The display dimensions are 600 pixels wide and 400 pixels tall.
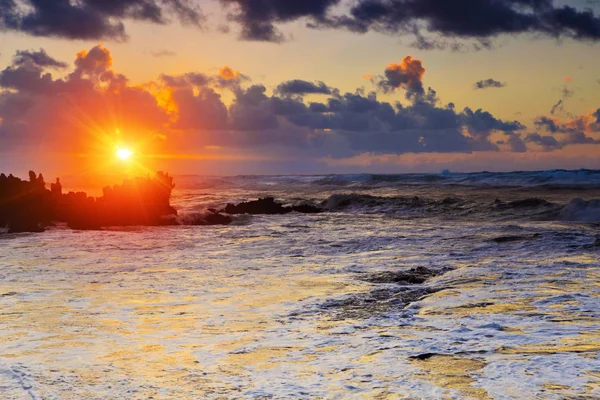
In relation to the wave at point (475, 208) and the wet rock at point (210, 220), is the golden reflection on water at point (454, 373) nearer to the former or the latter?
the wave at point (475, 208)

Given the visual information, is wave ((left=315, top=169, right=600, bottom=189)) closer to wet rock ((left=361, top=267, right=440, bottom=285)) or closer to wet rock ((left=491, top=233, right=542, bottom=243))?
wet rock ((left=491, top=233, right=542, bottom=243))

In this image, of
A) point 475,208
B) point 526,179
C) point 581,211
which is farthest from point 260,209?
point 526,179

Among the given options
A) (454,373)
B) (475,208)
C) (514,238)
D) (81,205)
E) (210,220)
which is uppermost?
(81,205)

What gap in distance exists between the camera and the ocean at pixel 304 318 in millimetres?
5102

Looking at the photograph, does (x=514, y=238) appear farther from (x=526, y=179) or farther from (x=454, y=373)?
(x=526, y=179)

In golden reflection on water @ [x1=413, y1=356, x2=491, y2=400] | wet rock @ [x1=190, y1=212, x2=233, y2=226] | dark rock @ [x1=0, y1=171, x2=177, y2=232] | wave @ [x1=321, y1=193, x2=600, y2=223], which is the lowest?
wave @ [x1=321, y1=193, x2=600, y2=223]

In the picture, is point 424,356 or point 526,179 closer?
point 424,356

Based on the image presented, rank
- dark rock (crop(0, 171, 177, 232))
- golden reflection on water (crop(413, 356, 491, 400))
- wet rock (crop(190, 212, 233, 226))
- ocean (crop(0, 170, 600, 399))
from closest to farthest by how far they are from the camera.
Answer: golden reflection on water (crop(413, 356, 491, 400)) → ocean (crop(0, 170, 600, 399)) → dark rock (crop(0, 171, 177, 232)) → wet rock (crop(190, 212, 233, 226))

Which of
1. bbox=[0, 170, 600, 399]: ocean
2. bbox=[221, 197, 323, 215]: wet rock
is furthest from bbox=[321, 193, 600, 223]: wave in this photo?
bbox=[0, 170, 600, 399]: ocean

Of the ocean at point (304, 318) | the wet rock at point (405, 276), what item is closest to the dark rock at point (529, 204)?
the ocean at point (304, 318)

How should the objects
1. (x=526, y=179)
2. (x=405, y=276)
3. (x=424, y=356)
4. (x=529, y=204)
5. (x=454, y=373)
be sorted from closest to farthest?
(x=454, y=373) → (x=424, y=356) → (x=405, y=276) → (x=529, y=204) → (x=526, y=179)

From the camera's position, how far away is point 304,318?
24.3 feet

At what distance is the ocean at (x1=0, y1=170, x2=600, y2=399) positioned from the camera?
5.10 m

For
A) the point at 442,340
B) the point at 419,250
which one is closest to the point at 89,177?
the point at 419,250
